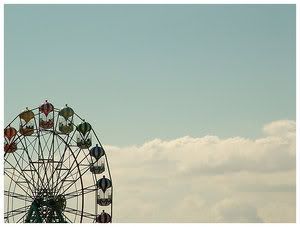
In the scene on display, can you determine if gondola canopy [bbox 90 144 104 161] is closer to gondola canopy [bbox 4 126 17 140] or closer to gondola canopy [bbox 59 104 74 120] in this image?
gondola canopy [bbox 59 104 74 120]

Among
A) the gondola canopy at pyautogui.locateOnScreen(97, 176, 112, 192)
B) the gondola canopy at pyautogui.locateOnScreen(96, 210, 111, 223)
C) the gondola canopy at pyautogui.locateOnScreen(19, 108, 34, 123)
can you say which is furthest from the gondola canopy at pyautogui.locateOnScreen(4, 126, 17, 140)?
the gondola canopy at pyautogui.locateOnScreen(96, 210, 111, 223)

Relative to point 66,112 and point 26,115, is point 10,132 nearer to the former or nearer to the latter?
point 26,115

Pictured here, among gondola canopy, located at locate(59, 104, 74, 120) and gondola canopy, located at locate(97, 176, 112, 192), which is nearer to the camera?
gondola canopy, located at locate(97, 176, 112, 192)

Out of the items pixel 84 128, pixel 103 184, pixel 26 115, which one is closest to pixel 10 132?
pixel 26 115

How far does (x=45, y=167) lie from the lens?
3136cm

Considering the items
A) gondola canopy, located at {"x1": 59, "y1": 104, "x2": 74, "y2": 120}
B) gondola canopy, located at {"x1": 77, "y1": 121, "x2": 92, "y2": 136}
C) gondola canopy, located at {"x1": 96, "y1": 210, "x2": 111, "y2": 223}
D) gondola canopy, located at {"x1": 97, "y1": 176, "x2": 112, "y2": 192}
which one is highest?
gondola canopy, located at {"x1": 59, "y1": 104, "x2": 74, "y2": 120}

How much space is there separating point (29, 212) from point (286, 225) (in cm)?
2114

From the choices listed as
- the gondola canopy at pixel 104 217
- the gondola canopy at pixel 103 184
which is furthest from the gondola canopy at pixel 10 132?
the gondola canopy at pixel 104 217

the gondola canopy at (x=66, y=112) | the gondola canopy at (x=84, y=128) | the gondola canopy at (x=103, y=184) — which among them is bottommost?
the gondola canopy at (x=103, y=184)

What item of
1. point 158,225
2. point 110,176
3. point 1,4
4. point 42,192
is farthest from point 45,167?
point 158,225

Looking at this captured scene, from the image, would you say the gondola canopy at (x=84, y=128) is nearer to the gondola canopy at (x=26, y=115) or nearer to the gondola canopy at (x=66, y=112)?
the gondola canopy at (x=66, y=112)

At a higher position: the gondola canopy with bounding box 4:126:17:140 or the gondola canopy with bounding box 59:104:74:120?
the gondola canopy with bounding box 59:104:74:120

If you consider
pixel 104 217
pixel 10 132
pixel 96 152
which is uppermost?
pixel 10 132

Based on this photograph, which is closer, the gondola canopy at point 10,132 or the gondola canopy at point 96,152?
the gondola canopy at point 10,132
